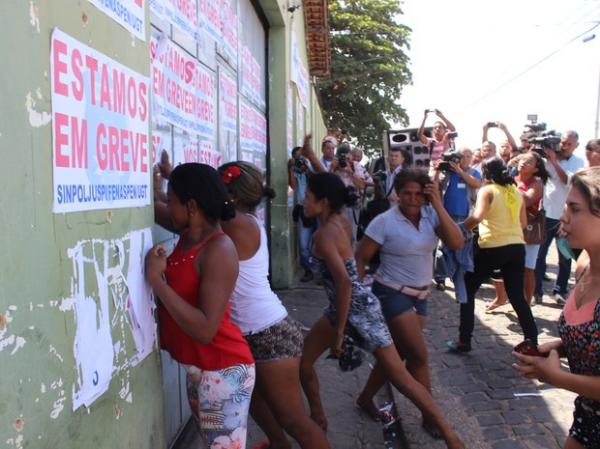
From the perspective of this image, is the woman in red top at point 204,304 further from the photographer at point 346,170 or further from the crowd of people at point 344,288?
the photographer at point 346,170

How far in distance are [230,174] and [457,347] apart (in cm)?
351

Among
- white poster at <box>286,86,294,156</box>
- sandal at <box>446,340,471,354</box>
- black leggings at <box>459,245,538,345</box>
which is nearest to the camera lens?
black leggings at <box>459,245,538,345</box>

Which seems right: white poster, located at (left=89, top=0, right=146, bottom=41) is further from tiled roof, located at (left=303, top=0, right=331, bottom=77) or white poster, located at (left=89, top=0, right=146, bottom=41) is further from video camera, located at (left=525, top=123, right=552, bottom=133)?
tiled roof, located at (left=303, top=0, right=331, bottom=77)

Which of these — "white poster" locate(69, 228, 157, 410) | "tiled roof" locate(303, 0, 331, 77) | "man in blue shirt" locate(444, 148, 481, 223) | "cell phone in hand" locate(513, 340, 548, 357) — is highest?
"tiled roof" locate(303, 0, 331, 77)

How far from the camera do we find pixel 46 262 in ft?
5.15

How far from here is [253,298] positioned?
114 inches

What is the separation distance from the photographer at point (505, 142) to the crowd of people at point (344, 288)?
1.34 metres

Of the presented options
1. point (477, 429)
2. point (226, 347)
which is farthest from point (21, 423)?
point (477, 429)

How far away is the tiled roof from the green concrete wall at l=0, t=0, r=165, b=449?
12326 millimetres

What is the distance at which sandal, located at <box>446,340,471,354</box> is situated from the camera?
5570 millimetres

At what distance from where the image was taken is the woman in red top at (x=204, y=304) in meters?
2.21

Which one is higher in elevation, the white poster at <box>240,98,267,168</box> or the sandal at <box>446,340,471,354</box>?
the white poster at <box>240,98,267,168</box>

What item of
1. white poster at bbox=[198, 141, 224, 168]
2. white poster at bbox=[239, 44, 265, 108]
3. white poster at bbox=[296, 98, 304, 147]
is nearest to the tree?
white poster at bbox=[296, 98, 304, 147]

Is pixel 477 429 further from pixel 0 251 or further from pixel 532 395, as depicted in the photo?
pixel 0 251
